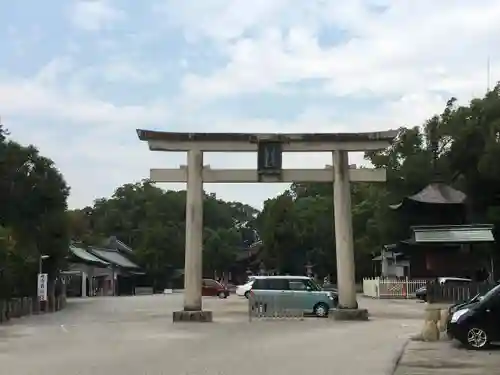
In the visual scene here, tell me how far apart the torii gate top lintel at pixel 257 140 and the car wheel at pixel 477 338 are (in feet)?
40.8

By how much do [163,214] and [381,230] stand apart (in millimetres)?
44324

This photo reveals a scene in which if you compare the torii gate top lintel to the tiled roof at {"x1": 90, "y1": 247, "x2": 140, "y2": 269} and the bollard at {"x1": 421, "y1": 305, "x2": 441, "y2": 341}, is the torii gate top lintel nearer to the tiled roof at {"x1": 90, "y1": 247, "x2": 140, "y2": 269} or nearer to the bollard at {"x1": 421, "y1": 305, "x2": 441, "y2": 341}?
the bollard at {"x1": 421, "y1": 305, "x2": 441, "y2": 341}

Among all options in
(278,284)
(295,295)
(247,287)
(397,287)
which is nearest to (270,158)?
(278,284)

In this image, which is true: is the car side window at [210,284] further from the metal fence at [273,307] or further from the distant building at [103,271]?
the metal fence at [273,307]

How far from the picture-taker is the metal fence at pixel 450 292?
35.0m

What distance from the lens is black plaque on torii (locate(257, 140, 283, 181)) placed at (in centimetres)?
2827

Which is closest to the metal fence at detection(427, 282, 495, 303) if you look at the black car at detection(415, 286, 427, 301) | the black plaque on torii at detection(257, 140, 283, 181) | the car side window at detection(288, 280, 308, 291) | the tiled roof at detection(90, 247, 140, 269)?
the black car at detection(415, 286, 427, 301)

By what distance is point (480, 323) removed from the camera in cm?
1656

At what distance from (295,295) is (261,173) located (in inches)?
195

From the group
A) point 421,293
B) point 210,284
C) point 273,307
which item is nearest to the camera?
point 273,307

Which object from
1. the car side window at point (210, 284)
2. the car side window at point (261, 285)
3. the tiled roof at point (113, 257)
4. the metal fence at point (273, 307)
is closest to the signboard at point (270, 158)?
the car side window at point (261, 285)

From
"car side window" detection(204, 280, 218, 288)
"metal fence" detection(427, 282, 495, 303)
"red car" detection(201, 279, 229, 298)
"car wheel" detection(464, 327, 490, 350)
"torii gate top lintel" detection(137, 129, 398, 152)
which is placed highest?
"torii gate top lintel" detection(137, 129, 398, 152)

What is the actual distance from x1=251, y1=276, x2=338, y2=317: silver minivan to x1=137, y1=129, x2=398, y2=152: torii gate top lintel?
5.34 meters

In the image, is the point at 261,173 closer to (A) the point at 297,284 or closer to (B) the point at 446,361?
(A) the point at 297,284
